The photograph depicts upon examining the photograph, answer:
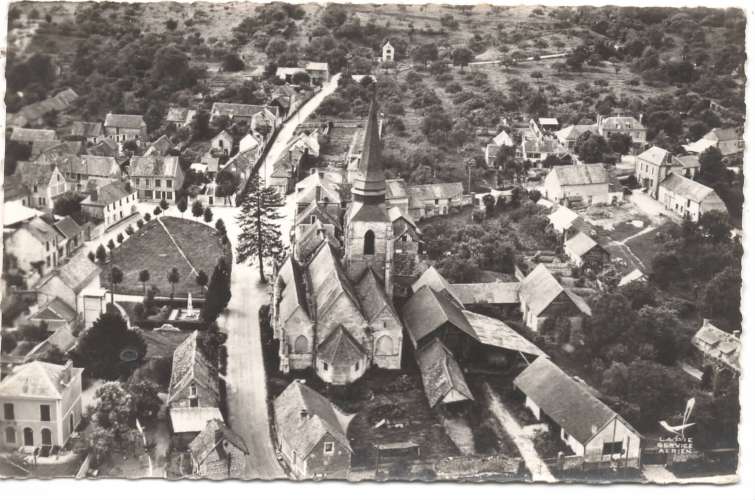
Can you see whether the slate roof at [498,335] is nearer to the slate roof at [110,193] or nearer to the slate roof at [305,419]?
the slate roof at [305,419]

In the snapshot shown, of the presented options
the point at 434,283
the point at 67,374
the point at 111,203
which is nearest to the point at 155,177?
the point at 111,203

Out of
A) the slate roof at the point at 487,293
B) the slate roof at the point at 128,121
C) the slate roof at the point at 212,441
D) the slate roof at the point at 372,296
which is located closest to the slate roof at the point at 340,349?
the slate roof at the point at 372,296

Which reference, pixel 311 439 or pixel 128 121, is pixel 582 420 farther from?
pixel 128 121

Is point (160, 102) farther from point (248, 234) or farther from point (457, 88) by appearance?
Answer: point (457, 88)

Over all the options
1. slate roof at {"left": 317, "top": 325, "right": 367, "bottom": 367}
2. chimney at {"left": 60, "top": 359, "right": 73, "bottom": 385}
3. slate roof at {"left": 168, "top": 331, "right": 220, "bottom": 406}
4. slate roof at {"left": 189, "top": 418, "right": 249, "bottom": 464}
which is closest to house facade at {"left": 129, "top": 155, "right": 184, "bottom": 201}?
slate roof at {"left": 168, "top": 331, "right": 220, "bottom": 406}

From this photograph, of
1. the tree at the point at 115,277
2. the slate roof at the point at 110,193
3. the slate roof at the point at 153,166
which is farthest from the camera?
the slate roof at the point at 153,166

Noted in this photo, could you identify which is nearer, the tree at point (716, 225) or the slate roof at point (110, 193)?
the tree at point (716, 225)

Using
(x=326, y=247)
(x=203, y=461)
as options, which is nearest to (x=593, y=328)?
(x=326, y=247)
